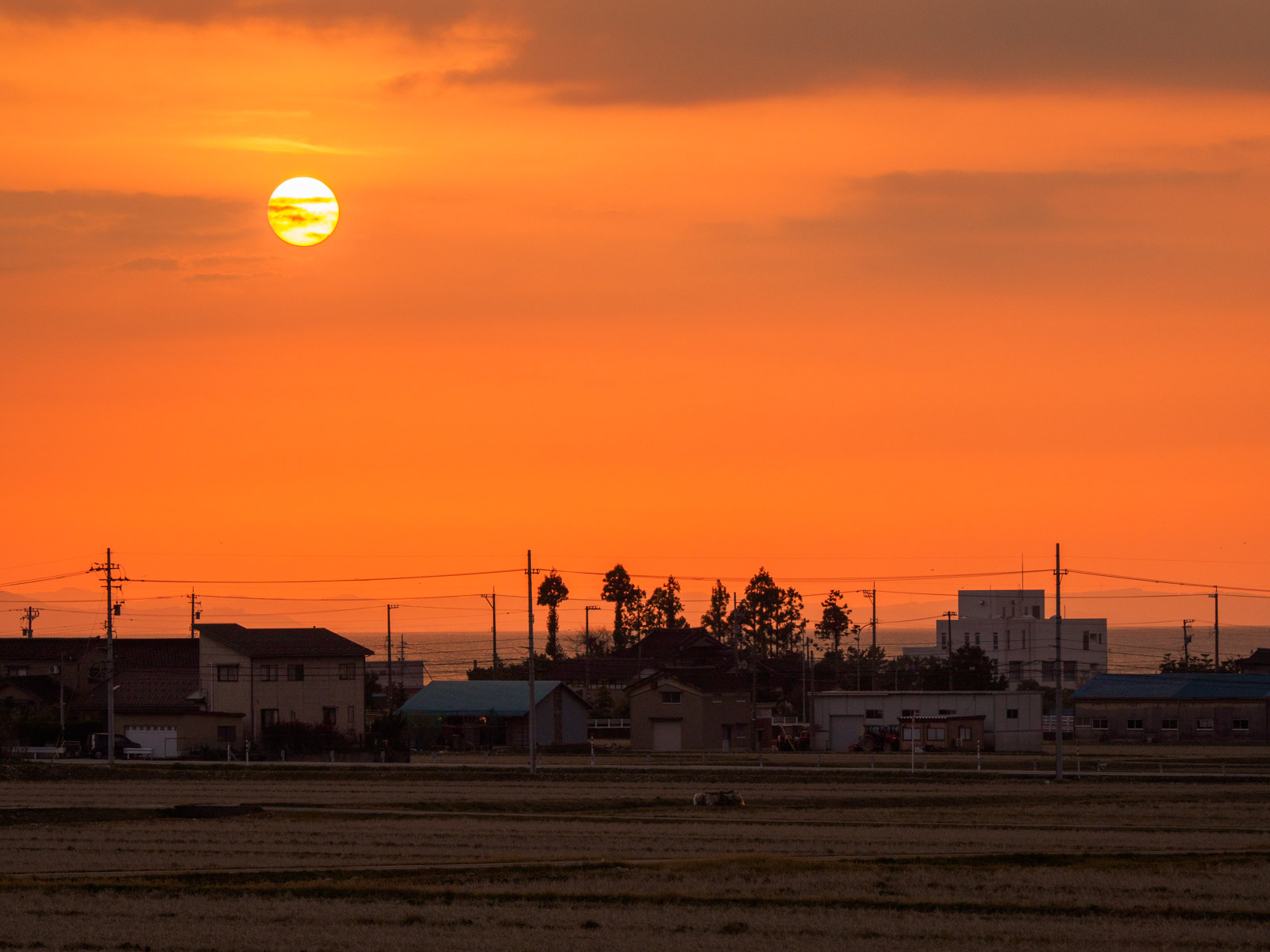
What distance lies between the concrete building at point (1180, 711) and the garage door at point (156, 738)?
62964mm

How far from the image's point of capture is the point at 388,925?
74.6 feet

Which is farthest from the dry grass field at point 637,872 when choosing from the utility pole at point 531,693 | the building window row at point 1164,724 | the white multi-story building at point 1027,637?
the white multi-story building at point 1027,637

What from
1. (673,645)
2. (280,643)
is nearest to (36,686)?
(280,643)

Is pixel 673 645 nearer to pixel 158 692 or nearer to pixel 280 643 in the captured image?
pixel 280 643

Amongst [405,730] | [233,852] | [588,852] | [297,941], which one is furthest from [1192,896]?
[405,730]

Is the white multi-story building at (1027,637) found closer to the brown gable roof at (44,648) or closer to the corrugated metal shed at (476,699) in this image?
the corrugated metal shed at (476,699)

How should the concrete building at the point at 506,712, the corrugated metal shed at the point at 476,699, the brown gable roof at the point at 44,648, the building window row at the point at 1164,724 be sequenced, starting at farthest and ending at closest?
the brown gable roof at the point at 44,648, the building window row at the point at 1164,724, the corrugated metal shed at the point at 476,699, the concrete building at the point at 506,712

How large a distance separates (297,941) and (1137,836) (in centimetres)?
2252

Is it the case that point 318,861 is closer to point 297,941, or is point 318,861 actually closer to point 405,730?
point 297,941

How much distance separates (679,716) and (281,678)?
2552 centimetres

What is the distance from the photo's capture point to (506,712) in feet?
326

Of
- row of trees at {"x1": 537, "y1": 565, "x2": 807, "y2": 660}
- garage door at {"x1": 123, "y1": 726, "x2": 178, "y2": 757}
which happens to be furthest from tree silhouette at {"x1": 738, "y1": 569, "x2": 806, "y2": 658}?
garage door at {"x1": 123, "y1": 726, "x2": 178, "y2": 757}

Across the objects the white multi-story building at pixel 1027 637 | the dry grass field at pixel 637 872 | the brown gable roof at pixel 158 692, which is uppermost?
the dry grass field at pixel 637 872

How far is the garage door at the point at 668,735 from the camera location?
95.1 metres
